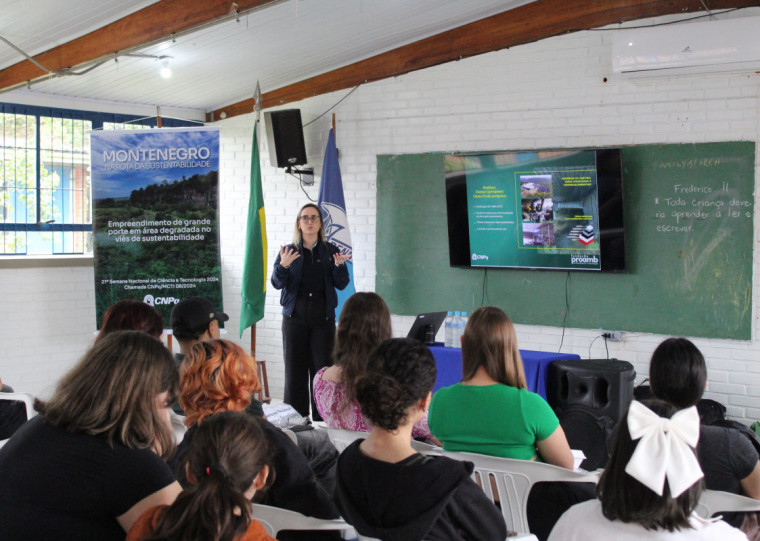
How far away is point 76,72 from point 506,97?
2.88 meters

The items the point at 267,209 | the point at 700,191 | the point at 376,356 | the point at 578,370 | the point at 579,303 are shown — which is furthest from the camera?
the point at 267,209

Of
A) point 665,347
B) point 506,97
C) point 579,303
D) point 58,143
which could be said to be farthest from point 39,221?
point 665,347

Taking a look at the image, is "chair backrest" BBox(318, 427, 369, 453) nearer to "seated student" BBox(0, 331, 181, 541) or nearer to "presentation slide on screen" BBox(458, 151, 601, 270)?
"seated student" BBox(0, 331, 181, 541)

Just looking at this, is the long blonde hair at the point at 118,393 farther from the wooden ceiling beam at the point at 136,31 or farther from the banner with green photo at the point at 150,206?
the banner with green photo at the point at 150,206

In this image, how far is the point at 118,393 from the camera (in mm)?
1607

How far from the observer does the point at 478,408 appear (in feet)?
7.76

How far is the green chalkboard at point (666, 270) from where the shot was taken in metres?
4.62

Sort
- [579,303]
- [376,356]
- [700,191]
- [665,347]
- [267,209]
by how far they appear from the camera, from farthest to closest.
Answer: [267,209] < [579,303] < [700,191] < [665,347] < [376,356]

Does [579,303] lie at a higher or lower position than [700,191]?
lower

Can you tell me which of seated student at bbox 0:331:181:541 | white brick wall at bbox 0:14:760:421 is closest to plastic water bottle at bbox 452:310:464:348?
white brick wall at bbox 0:14:760:421

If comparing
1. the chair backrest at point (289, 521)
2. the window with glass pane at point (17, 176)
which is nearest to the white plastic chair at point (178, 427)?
the chair backrest at point (289, 521)

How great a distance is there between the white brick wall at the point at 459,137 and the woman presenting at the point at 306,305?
1.14 metres

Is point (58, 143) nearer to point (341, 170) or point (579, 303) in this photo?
point (341, 170)

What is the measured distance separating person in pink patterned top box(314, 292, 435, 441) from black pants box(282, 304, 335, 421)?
77.6 inches
